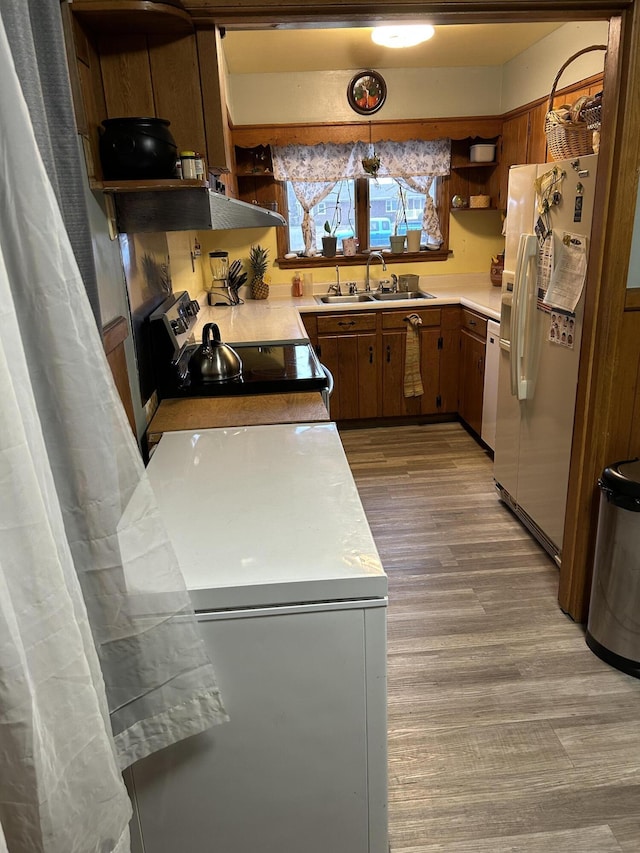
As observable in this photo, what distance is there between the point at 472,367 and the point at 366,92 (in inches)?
84.1

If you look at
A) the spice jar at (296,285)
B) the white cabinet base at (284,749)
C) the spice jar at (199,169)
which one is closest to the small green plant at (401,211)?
the spice jar at (296,285)

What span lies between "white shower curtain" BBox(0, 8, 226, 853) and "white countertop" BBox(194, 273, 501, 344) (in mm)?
2240

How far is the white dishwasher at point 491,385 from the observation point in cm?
368

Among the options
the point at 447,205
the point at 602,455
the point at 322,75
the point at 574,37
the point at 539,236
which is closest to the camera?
the point at 602,455

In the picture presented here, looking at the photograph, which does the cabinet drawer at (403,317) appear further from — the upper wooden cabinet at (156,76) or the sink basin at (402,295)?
the upper wooden cabinet at (156,76)

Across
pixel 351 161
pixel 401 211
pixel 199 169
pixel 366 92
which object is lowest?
pixel 401 211

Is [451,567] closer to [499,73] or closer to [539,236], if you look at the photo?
[539,236]

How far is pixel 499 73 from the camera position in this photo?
4555 millimetres

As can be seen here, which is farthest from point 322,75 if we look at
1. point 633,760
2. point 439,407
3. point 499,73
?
point 633,760

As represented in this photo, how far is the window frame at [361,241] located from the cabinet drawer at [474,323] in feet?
2.83

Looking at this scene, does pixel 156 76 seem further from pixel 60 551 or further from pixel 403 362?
pixel 403 362

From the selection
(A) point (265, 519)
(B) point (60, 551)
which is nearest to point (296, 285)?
(A) point (265, 519)

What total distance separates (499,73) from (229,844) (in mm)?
4966

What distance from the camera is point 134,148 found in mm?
1633
